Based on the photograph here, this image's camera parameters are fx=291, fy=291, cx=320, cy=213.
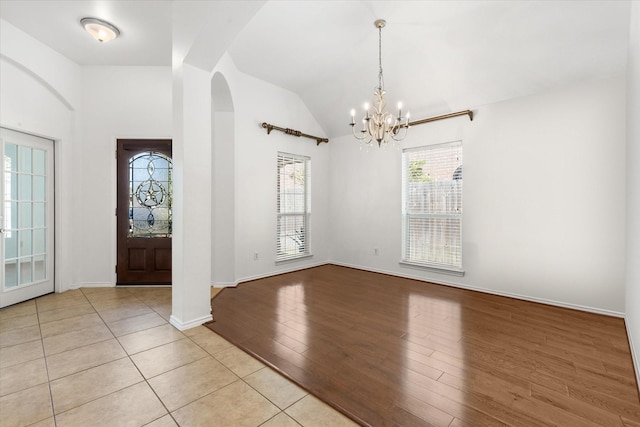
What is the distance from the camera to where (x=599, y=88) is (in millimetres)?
3387

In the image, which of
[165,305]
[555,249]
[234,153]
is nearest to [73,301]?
[165,305]

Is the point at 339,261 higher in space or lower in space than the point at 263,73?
lower

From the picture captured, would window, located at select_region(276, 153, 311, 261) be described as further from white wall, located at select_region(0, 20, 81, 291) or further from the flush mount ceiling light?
white wall, located at select_region(0, 20, 81, 291)

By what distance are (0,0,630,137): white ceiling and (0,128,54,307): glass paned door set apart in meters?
1.44

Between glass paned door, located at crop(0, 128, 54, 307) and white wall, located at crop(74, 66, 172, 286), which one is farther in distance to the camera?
white wall, located at crop(74, 66, 172, 286)

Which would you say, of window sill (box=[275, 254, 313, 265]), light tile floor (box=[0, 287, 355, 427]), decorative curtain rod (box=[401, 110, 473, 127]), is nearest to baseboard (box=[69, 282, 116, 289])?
light tile floor (box=[0, 287, 355, 427])

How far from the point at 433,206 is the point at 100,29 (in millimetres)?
5078

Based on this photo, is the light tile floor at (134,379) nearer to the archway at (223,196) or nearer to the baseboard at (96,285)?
the baseboard at (96,285)

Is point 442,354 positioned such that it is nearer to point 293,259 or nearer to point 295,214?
point 293,259

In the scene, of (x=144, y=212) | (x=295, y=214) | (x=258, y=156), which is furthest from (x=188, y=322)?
(x=295, y=214)

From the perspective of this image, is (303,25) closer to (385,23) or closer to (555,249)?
(385,23)

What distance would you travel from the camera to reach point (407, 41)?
3828mm

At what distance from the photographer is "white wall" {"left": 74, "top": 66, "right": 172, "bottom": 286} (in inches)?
175

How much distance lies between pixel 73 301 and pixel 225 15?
157 inches
